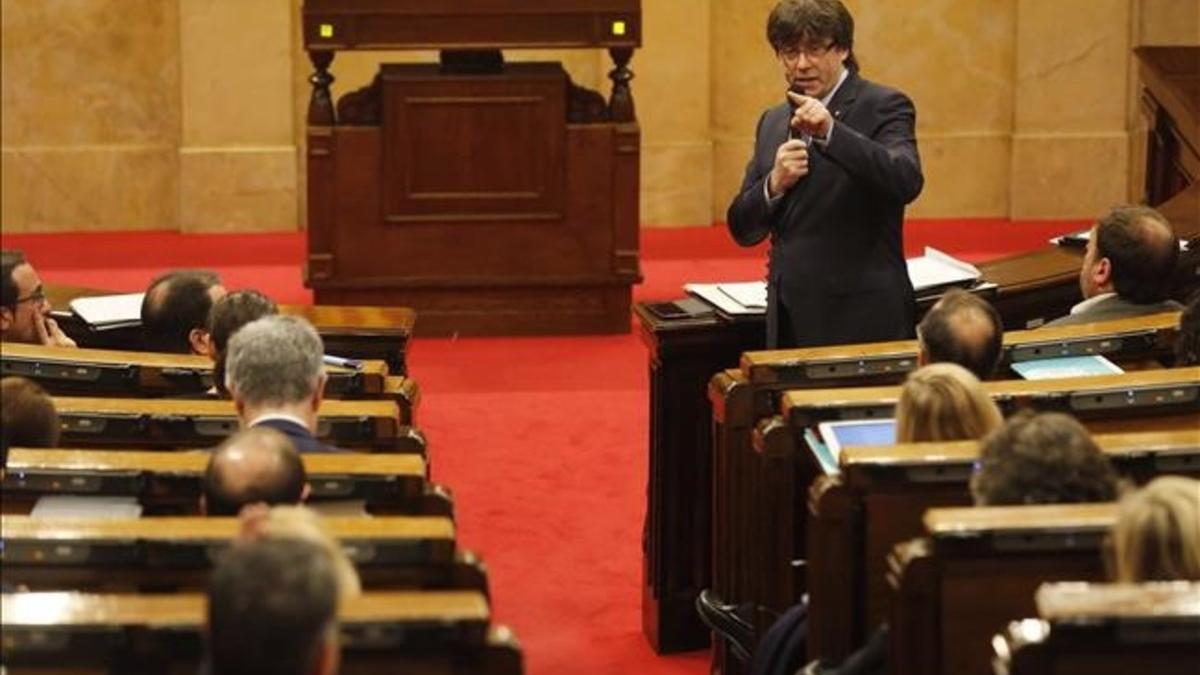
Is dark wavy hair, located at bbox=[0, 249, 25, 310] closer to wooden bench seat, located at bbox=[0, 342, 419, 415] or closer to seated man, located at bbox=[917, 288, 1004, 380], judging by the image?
wooden bench seat, located at bbox=[0, 342, 419, 415]

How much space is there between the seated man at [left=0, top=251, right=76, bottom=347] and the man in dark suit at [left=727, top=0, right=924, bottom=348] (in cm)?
188

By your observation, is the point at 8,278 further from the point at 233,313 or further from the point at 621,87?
the point at 621,87

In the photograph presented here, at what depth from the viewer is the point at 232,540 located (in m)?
4.48

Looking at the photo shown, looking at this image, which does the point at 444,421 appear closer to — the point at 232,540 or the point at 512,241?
the point at 512,241

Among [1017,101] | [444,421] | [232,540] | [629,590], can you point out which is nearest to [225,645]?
[232,540]

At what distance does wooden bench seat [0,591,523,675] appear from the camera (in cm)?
407

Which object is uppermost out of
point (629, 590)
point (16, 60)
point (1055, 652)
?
point (16, 60)

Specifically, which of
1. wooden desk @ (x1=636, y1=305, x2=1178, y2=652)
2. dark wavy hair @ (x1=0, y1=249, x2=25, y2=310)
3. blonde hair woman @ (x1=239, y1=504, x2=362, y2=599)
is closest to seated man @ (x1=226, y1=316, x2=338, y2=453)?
blonde hair woman @ (x1=239, y1=504, x2=362, y2=599)

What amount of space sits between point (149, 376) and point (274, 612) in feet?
9.97

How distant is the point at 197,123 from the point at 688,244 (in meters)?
2.57

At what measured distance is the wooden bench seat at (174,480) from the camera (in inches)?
199

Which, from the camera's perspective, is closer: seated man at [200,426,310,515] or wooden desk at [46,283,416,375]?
seated man at [200,426,310,515]

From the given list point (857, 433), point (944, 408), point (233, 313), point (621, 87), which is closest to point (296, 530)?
point (944, 408)

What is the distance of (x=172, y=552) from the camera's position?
4.57 metres
